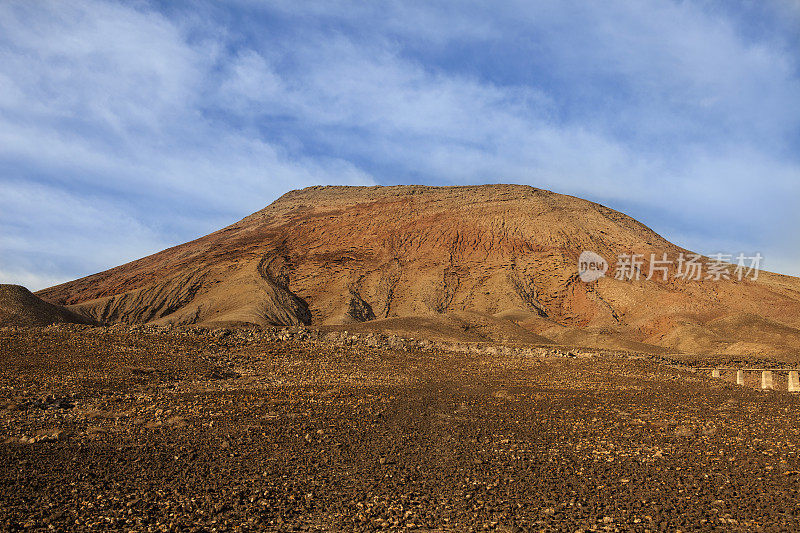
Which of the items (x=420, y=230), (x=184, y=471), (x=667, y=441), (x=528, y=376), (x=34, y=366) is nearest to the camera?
(x=184, y=471)

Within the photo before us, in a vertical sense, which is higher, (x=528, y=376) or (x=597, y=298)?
(x=597, y=298)

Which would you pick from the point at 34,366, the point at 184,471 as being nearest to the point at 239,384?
the point at 34,366

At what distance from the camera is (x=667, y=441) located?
12.0 metres

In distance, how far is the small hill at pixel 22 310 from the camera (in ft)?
87.0

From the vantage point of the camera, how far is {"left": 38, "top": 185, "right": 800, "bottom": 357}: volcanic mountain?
148 feet

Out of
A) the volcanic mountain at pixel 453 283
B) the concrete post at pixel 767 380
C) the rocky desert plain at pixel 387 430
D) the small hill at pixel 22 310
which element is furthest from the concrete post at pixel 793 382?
the small hill at pixel 22 310

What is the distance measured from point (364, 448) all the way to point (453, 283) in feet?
165

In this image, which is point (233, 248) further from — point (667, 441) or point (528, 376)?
point (667, 441)

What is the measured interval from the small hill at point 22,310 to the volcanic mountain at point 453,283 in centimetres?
1388

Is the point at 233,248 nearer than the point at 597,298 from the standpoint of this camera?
No

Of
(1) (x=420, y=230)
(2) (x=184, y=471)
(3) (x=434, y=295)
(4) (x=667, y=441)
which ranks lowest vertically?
(2) (x=184, y=471)

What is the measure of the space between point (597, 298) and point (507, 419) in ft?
155

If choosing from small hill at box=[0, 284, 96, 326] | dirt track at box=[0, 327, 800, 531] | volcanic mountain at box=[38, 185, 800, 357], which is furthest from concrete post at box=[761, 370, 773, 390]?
small hill at box=[0, 284, 96, 326]

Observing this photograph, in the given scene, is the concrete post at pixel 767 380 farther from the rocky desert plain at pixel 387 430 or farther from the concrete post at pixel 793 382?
the rocky desert plain at pixel 387 430
